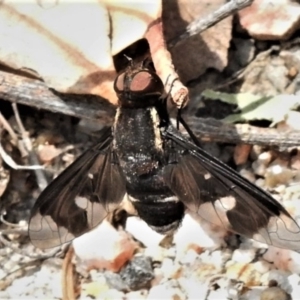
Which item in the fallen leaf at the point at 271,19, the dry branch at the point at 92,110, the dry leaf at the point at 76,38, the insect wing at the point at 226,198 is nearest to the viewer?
the insect wing at the point at 226,198

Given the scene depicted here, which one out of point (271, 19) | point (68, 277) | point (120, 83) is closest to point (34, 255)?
point (68, 277)

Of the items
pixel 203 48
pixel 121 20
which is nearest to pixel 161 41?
A: pixel 121 20

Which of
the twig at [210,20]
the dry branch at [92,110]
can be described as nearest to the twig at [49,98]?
the dry branch at [92,110]

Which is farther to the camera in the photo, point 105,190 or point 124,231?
point 124,231

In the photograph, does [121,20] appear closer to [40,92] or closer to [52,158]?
[40,92]

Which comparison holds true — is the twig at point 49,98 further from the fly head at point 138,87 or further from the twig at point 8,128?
the fly head at point 138,87

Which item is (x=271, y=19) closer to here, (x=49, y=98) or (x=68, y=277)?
(x=49, y=98)
